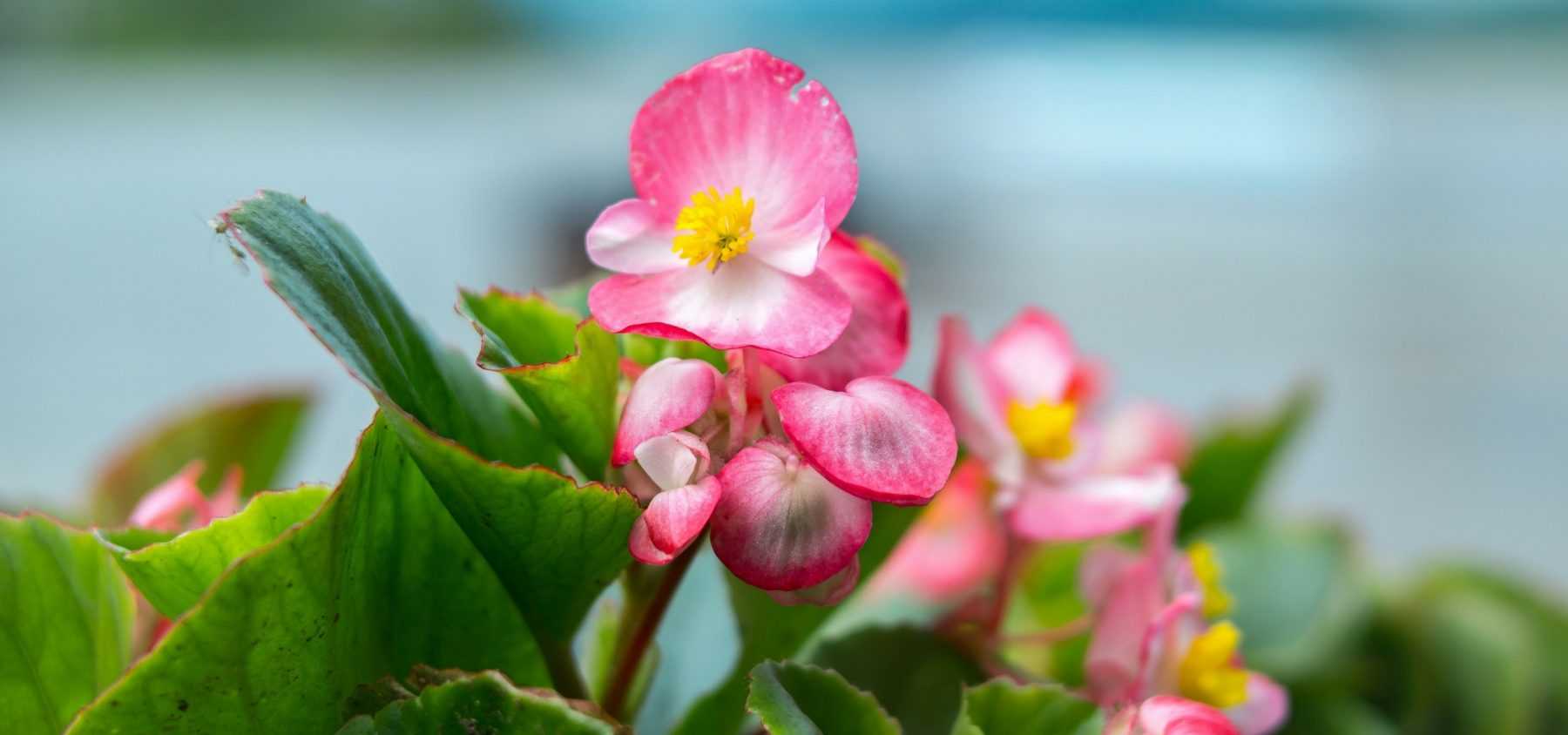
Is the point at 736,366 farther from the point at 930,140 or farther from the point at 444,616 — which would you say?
the point at 930,140

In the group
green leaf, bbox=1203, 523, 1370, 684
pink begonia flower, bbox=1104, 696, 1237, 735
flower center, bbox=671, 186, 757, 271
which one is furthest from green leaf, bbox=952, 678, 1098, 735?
green leaf, bbox=1203, 523, 1370, 684

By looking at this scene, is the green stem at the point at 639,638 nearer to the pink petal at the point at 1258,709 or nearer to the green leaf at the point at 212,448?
the pink petal at the point at 1258,709

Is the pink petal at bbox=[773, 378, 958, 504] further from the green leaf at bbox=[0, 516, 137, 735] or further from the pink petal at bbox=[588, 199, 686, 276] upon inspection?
the green leaf at bbox=[0, 516, 137, 735]

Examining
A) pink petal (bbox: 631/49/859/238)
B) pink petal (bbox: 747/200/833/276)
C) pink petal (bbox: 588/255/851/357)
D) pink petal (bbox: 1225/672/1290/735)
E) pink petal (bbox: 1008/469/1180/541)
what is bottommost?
pink petal (bbox: 1225/672/1290/735)

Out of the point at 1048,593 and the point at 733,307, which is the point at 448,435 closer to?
the point at 733,307

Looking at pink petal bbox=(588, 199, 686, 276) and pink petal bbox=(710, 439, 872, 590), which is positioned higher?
pink petal bbox=(588, 199, 686, 276)

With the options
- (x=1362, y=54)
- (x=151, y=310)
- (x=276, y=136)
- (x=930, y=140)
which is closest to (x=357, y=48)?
(x=276, y=136)

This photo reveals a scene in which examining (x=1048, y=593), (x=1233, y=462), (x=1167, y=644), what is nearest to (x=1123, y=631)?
(x=1167, y=644)
